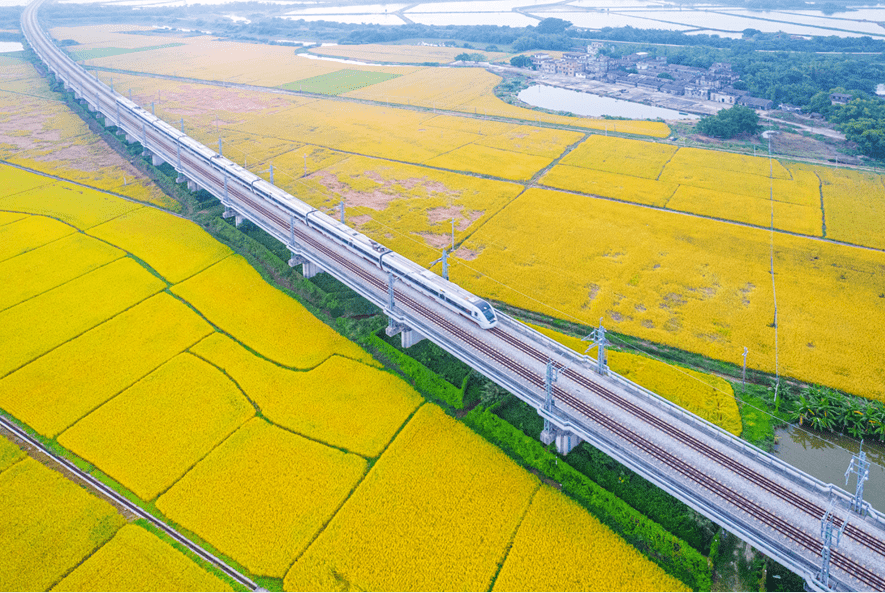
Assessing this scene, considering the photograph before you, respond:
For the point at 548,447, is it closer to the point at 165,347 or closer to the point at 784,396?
the point at 784,396

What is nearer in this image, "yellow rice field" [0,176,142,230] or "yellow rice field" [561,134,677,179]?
"yellow rice field" [0,176,142,230]

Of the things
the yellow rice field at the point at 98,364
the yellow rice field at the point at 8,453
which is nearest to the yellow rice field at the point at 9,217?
the yellow rice field at the point at 98,364

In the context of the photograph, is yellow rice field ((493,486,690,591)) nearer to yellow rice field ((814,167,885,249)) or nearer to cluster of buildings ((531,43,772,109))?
yellow rice field ((814,167,885,249))

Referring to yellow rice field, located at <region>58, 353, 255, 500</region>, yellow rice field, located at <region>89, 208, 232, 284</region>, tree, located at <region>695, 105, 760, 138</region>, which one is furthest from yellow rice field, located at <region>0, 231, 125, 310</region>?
tree, located at <region>695, 105, 760, 138</region>

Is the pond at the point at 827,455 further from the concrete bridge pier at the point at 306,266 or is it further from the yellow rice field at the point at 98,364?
the yellow rice field at the point at 98,364

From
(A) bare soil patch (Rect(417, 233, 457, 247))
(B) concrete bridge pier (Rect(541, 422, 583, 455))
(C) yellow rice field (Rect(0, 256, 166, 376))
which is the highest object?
(B) concrete bridge pier (Rect(541, 422, 583, 455))

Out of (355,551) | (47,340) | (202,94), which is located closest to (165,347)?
(47,340)

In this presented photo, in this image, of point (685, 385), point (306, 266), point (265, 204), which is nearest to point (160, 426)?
point (306, 266)

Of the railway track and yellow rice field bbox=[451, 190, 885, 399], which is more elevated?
the railway track

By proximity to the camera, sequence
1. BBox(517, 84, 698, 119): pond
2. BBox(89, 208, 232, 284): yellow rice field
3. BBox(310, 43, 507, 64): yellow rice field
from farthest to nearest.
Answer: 1. BBox(310, 43, 507, 64): yellow rice field
2. BBox(517, 84, 698, 119): pond
3. BBox(89, 208, 232, 284): yellow rice field
